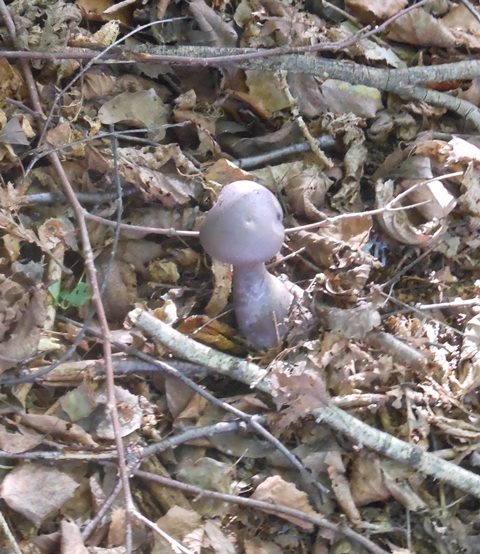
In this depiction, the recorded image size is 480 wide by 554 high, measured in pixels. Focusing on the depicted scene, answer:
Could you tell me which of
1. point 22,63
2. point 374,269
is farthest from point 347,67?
point 22,63

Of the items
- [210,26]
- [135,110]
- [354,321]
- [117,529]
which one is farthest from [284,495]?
[210,26]

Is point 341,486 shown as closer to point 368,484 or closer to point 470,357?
point 368,484

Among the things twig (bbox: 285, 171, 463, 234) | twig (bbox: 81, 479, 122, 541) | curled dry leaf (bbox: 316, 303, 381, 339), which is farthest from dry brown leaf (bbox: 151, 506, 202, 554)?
twig (bbox: 285, 171, 463, 234)

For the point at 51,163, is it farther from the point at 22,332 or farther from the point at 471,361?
the point at 471,361

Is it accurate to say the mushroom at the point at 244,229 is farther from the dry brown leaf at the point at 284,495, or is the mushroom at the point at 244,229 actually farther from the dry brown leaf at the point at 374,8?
the dry brown leaf at the point at 374,8

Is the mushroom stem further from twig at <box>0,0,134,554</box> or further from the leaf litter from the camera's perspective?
twig at <box>0,0,134,554</box>

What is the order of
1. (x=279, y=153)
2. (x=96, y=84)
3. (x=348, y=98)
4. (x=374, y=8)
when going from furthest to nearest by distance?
(x=374, y=8) → (x=348, y=98) → (x=279, y=153) → (x=96, y=84)
